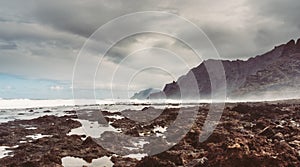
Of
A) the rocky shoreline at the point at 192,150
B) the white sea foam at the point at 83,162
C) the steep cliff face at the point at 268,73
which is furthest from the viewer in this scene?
the steep cliff face at the point at 268,73

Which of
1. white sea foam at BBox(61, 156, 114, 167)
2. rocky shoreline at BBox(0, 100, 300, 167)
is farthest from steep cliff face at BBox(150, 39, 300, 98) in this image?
white sea foam at BBox(61, 156, 114, 167)

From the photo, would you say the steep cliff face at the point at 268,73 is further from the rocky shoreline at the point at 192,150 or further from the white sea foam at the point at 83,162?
the white sea foam at the point at 83,162

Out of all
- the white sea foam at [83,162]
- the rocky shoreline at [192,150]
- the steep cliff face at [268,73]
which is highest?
the steep cliff face at [268,73]

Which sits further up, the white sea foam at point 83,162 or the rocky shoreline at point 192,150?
the rocky shoreline at point 192,150

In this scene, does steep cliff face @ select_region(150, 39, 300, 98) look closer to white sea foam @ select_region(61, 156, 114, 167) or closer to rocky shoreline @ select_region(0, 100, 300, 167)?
rocky shoreline @ select_region(0, 100, 300, 167)

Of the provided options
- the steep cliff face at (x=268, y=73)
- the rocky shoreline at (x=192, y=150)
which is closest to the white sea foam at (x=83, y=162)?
the rocky shoreline at (x=192, y=150)

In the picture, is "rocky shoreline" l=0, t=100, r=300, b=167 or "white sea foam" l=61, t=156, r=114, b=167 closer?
"rocky shoreline" l=0, t=100, r=300, b=167

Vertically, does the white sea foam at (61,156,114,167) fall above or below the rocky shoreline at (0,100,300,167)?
below

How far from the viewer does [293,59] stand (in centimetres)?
14462

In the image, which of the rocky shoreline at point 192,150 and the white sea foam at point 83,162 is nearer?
A: the rocky shoreline at point 192,150

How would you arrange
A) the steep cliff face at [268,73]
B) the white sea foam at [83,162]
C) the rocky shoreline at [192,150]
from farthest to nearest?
the steep cliff face at [268,73]
the white sea foam at [83,162]
the rocky shoreline at [192,150]

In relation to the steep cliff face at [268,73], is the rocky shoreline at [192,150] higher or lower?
lower

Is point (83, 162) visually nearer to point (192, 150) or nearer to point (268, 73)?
point (192, 150)

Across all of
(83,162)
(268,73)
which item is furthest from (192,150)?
(268,73)
